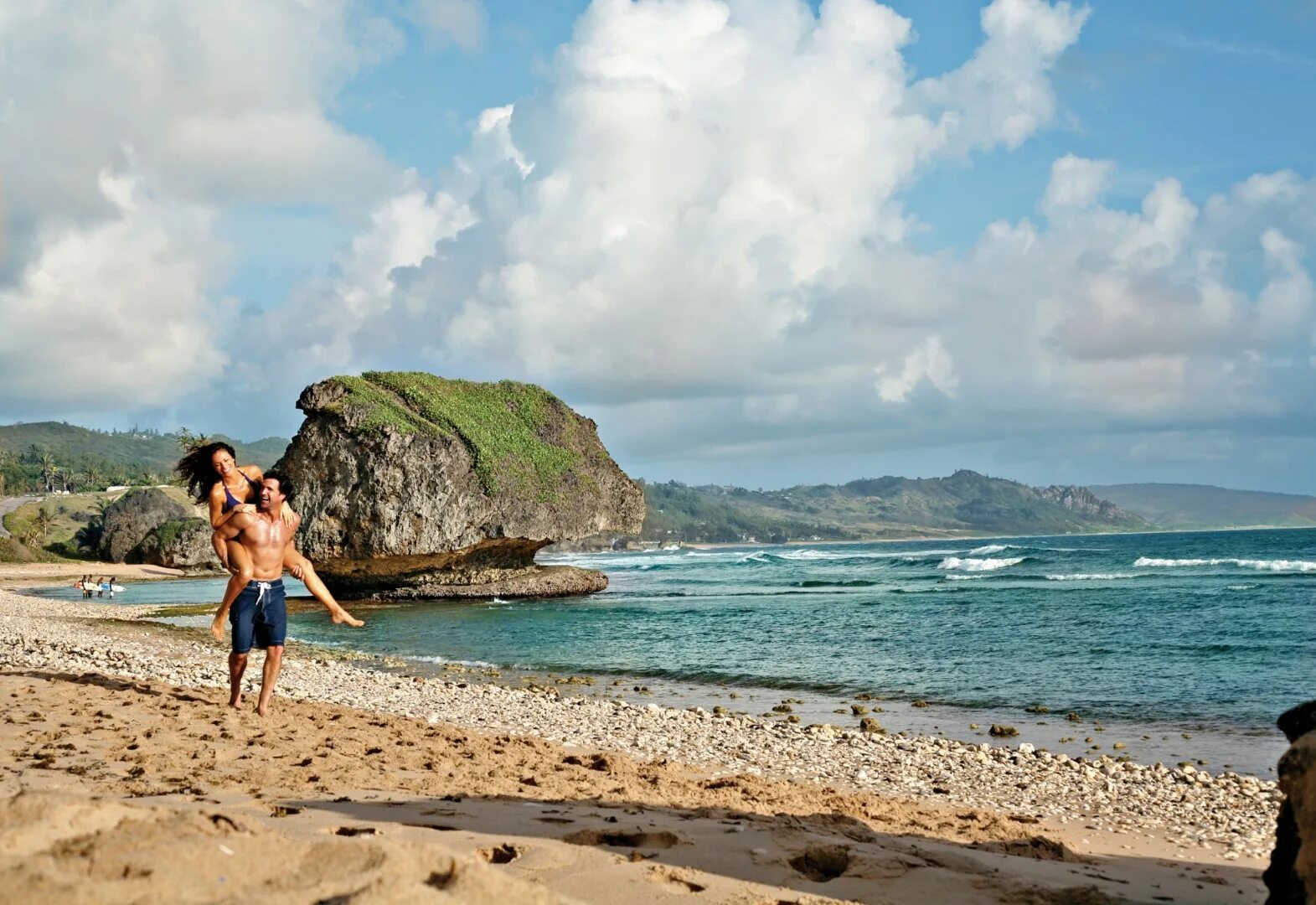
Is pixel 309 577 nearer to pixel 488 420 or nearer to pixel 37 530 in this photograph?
pixel 488 420

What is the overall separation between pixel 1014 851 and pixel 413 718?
285 inches

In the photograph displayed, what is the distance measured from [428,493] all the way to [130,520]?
53.1m

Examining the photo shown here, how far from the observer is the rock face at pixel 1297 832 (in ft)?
12.3

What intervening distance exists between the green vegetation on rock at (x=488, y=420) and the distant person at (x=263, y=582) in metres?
29.8

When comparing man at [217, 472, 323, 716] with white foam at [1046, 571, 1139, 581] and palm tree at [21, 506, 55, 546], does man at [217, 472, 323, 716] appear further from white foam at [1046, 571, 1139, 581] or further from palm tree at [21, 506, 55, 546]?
palm tree at [21, 506, 55, 546]

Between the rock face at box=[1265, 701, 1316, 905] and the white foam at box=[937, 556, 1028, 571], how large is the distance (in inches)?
2098

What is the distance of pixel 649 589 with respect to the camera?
147 ft

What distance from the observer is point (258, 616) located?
930 centimetres

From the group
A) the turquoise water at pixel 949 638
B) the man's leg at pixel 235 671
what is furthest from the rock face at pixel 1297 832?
the turquoise water at pixel 949 638

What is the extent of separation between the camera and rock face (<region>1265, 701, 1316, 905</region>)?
3.74 metres

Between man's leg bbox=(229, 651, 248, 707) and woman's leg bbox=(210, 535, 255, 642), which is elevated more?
woman's leg bbox=(210, 535, 255, 642)

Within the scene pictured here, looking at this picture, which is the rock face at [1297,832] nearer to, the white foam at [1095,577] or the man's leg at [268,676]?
the man's leg at [268,676]

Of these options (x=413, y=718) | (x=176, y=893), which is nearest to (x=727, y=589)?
(x=413, y=718)

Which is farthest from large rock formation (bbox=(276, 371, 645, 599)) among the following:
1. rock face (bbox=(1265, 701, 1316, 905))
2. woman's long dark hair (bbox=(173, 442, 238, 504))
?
rock face (bbox=(1265, 701, 1316, 905))
